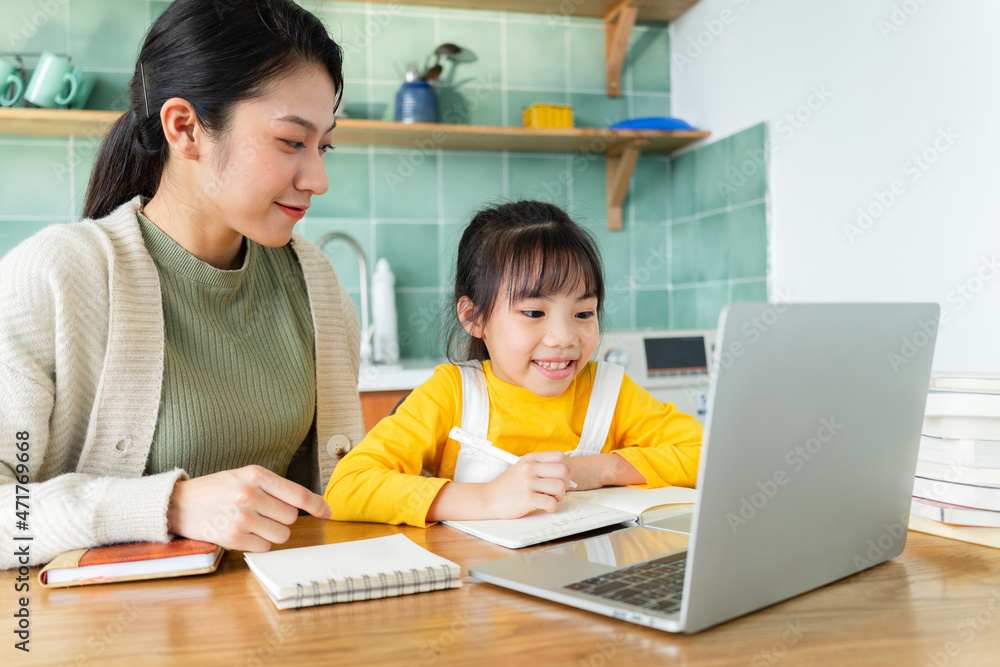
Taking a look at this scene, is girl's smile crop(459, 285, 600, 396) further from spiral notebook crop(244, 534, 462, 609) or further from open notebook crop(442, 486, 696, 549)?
spiral notebook crop(244, 534, 462, 609)

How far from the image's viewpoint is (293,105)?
1069 mm

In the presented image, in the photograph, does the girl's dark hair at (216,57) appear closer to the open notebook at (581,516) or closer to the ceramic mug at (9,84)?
the open notebook at (581,516)

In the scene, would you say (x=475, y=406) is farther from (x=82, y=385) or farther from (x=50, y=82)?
(x=50, y=82)

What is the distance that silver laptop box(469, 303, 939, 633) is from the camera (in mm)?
519

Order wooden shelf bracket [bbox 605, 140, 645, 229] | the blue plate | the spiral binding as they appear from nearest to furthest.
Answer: the spiral binding < the blue plate < wooden shelf bracket [bbox 605, 140, 645, 229]

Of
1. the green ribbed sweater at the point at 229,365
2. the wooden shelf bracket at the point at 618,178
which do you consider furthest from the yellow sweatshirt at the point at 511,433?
the wooden shelf bracket at the point at 618,178

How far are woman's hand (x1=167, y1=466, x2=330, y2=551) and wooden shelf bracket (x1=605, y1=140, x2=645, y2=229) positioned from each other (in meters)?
2.28

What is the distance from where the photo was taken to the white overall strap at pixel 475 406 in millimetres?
1150

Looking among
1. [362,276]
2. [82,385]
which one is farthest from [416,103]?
[82,385]

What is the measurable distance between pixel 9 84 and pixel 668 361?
2115 millimetres

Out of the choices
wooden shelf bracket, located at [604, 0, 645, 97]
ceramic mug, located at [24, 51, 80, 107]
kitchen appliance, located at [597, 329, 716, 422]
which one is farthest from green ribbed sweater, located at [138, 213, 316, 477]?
wooden shelf bracket, located at [604, 0, 645, 97]

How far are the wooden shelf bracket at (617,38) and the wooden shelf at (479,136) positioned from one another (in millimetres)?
277

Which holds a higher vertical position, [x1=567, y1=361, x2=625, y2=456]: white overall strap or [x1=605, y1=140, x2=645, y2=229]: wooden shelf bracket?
[x1=605, y1=140, x2=645, y2=229]: wooden shelf bracket

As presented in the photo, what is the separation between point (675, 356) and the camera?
2461mm
